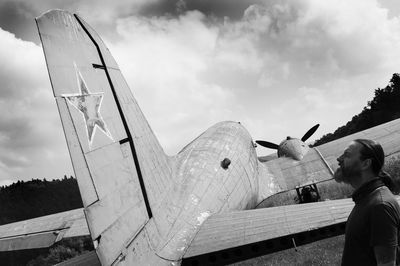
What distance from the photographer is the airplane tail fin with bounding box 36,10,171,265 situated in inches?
182

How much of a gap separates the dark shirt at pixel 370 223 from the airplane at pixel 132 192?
9.59 feet

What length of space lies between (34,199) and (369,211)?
62.0 meters

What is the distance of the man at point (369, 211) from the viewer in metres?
2.38

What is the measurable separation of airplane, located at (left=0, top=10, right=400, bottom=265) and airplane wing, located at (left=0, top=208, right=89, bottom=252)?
8.64 feet

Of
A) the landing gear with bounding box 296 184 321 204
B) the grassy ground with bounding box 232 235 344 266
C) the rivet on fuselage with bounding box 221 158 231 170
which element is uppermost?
the rivet on fuselage with bounding box 221 158 231 170

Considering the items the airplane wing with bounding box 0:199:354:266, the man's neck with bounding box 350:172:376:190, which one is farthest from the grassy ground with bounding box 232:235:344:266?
the man's neck with bounding box 350:172:376:190

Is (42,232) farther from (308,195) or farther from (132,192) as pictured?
(308,195)

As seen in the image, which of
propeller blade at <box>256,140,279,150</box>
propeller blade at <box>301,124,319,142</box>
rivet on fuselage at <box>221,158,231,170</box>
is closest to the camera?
rivet on fuselage at <box>221,158,231,170</box>

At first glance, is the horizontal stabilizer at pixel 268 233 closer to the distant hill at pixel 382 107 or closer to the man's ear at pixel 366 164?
the man's ear at pixel 366 164

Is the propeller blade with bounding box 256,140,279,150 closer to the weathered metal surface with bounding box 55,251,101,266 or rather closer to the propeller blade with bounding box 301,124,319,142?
the propeller blade with bounding box 301,124,319,142

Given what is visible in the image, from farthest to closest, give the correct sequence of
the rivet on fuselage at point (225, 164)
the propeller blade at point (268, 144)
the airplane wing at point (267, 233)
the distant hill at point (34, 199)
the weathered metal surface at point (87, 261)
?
the distant hill at point (34, 199)
the propeller blade at point (268, 144)
the rivet on fuselage at point (225, 164)
the weathered metal surface at point (87, 261)
the airplane wing at point (267, 233)

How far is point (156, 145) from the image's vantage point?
7.10 m

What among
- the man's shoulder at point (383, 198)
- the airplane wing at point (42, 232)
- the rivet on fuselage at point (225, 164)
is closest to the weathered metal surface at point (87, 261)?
the airplane wing at point (42, 232)

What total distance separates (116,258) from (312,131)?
58.2 feet
